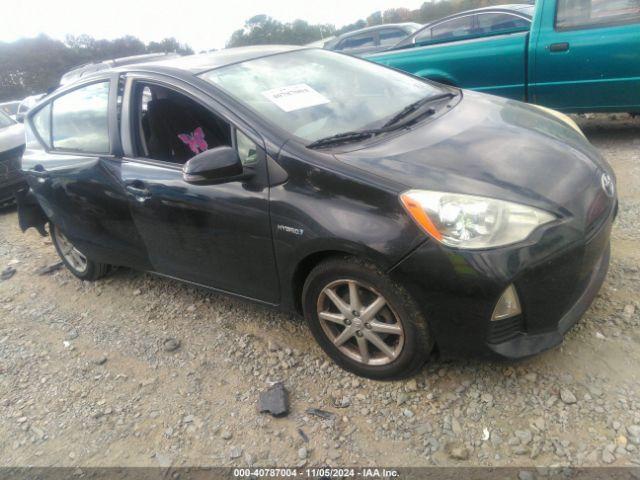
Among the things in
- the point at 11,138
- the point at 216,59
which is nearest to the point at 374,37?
the point at 11,138

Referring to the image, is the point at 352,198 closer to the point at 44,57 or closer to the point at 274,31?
the point at 274,31

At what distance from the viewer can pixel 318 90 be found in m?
2.93

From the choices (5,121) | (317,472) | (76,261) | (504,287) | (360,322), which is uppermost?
(5,121)

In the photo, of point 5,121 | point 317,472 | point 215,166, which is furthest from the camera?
point 5,121

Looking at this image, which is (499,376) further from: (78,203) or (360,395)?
(78,203)

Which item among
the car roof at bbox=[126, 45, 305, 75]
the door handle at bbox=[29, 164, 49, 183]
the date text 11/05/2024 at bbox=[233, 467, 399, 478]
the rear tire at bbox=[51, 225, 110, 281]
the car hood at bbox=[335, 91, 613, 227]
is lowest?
the date text 11/05/2024 at bbox=[233, 467, 399, 478]

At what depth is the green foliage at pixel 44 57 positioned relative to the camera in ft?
119

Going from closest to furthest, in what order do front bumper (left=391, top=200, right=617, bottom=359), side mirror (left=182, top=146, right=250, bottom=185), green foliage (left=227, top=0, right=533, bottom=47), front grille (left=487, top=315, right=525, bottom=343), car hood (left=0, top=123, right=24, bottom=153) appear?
front bumper (left=391, top=200, right=617, bottom=359) < front grille (left=487, top=315, right=525, bottom=343) < side mirror (left=182, top=146, right=250, bottom=185) < car hood (left=0, top=123, right=24, bottom=153) < green foliage (left=227, top=0, right=533, bottom=47)

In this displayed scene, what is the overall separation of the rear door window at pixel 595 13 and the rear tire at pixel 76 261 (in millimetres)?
4951

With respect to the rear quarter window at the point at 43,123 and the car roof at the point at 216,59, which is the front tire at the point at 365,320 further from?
the rear quarter window at the point at 43,123

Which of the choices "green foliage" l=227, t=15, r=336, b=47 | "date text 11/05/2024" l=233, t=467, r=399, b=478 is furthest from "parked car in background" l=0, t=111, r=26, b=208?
"green foliage" l=227, t=15, r=336, b=47

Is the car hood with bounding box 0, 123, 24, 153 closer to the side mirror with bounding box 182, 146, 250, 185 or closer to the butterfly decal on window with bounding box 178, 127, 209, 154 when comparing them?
the butterfly decal on window with bounding box 178, 127, 209, 154

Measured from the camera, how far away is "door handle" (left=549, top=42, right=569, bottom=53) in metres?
5.04

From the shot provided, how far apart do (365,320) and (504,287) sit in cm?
67
